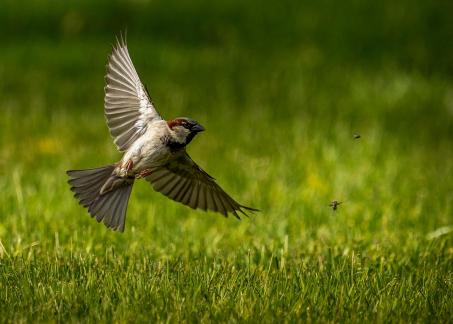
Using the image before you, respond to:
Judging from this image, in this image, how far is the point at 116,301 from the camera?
161 inches

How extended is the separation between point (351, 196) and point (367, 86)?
11.0 ft

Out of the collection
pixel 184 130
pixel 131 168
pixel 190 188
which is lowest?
pixel 190 188

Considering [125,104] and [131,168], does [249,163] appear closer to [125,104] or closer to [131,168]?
[125,104]

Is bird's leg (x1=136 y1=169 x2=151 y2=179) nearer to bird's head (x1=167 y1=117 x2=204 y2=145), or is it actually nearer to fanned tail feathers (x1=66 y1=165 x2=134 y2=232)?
fanned tail feathers (x1=66 y1=165 x2=134 y2=232)

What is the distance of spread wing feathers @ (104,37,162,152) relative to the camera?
4746 millimetres

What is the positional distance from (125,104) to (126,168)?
0.39 metres

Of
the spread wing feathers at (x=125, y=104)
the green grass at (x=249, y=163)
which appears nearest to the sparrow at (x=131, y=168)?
the spread wing feathers at (x=125, y=104)

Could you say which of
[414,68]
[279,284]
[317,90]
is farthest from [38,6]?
[279,284]

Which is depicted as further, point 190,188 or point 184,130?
point 190,188

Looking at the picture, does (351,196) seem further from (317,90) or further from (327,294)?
(317,90)

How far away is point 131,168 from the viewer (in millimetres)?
4582

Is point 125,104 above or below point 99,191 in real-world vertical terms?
above

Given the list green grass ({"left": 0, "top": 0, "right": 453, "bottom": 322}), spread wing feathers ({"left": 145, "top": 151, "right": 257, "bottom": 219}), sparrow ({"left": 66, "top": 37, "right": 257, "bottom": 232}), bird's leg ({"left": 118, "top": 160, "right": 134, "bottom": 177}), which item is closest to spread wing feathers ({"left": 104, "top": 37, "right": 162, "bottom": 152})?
sparrow ({"left": 66, "top": 37, "right": 257, "bottom": 232})

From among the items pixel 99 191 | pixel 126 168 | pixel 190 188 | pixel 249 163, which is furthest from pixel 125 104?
pixel 249 163
